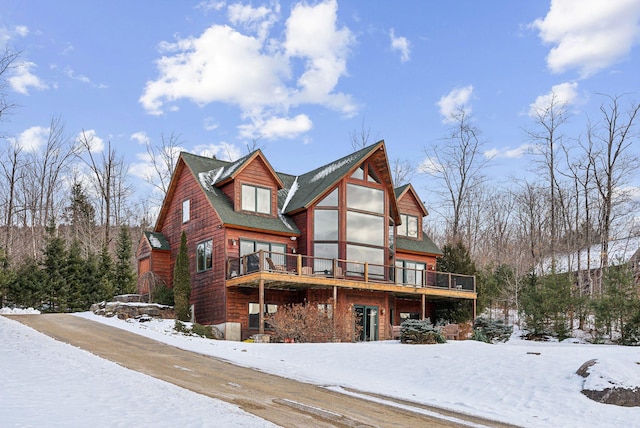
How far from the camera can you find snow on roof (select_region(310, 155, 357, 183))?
1171 inches

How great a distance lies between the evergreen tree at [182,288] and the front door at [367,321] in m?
7.44

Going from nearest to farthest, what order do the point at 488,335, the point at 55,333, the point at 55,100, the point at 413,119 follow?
the point at 55,333 → the point at 488,335 → the point at 413,119 → the point at 55,100

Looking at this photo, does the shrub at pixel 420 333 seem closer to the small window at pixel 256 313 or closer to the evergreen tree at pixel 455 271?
the small window at pixel 256 313

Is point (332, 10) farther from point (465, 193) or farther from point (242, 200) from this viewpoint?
point (465, 193)

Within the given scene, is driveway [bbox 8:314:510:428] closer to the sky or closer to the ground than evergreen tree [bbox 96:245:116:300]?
closer to the ground

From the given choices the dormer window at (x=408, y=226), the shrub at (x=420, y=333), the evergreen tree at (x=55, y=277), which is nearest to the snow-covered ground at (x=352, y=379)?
the shrub at (x=420, y=333)

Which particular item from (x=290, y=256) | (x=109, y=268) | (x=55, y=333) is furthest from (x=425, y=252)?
(x=55, y=333)

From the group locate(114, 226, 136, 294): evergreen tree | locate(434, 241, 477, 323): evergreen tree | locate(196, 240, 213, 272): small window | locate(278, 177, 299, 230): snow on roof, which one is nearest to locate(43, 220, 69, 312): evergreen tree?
locate(114, 226, 136, 294): evergreen tree

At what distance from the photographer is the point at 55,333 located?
63.4ft

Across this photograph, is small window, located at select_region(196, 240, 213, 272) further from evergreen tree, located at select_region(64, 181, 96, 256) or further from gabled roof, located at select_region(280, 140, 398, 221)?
evergreen tree, located at select_region(64, 181, 96, 256)

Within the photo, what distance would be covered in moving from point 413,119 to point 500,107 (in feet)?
16.2

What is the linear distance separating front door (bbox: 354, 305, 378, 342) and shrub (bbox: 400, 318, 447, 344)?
6.09 m

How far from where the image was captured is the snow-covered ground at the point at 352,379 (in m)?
9.26

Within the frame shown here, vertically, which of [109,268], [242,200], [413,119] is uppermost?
[413,119]
